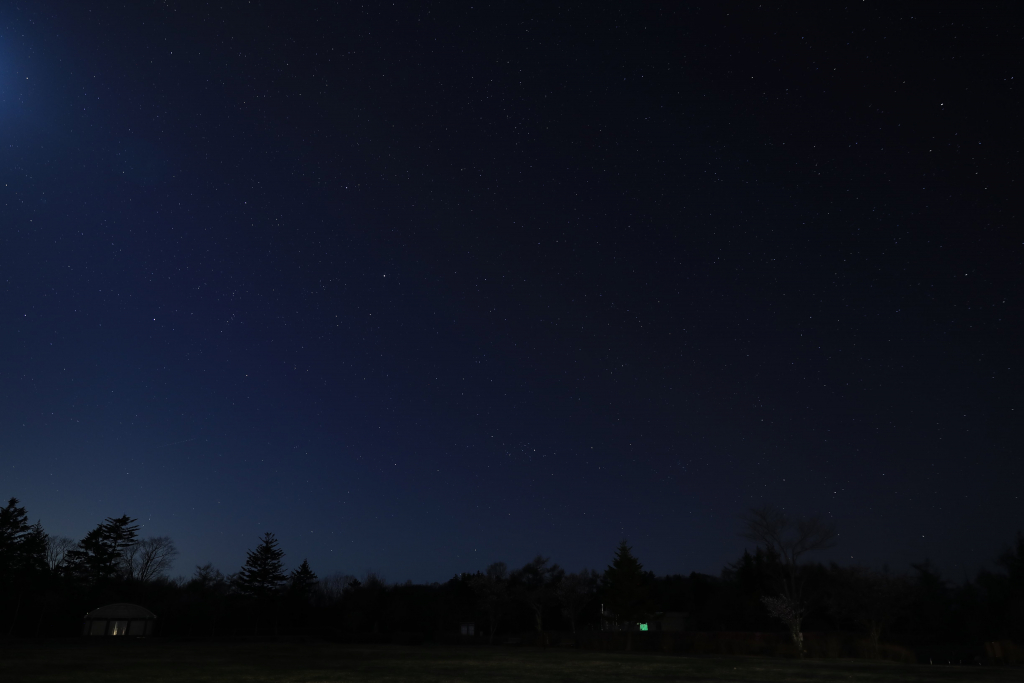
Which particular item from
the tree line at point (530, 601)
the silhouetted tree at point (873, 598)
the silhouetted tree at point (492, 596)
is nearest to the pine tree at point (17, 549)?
the tree line at point (530, 601)

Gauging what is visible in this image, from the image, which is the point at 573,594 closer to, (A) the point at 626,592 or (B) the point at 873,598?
(A) the point at 626,592

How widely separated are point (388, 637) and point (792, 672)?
44.6 meters

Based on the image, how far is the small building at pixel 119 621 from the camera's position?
58344 millimetres

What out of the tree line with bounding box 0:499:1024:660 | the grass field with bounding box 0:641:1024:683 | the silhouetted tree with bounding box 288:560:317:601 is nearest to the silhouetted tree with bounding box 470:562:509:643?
the tree line with bounding box 0:499:1024:660

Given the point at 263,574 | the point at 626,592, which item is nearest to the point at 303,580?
the point at 263,574

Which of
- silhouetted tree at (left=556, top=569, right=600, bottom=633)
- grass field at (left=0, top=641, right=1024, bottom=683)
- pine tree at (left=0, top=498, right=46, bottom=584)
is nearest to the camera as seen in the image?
grass field at (left=0, top=641, right=1024, bottom=683)

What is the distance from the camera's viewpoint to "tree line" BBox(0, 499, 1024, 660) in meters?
56.2

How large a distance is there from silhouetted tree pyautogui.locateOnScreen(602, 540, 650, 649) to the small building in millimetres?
41532

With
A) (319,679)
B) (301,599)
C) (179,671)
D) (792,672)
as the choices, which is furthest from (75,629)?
(792,672)

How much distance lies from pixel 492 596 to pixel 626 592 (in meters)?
17.6

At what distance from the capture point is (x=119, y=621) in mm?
59375

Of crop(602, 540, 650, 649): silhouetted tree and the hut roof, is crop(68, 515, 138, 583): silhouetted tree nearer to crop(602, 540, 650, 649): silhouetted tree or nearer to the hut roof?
the hut roof

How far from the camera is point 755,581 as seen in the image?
264 feet

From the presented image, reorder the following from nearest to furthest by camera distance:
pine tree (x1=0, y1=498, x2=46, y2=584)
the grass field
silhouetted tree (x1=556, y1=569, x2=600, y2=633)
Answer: the grass field
pine tree (x1=0, y1=498, x2=46, y2=584)
silhouetted tree (x1=556, y1=569, x2=600, y2=633)
